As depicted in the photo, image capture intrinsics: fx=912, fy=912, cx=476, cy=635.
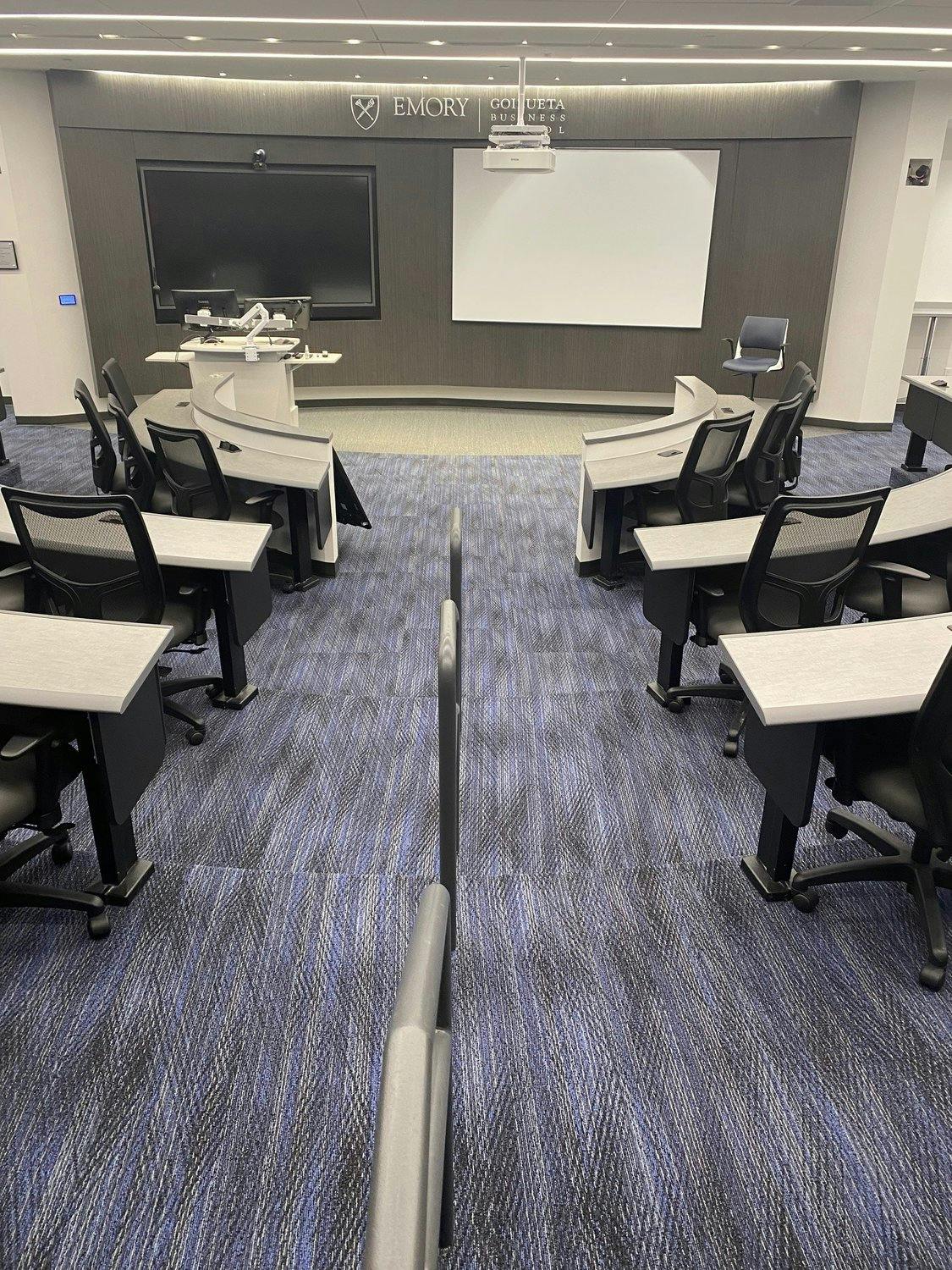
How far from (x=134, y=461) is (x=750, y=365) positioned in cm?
569

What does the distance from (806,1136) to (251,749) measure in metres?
2.09

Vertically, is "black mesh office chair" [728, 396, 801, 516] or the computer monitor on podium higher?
the computer monitor on podium

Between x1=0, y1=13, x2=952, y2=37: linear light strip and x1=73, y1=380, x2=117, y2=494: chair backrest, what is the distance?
239 cm

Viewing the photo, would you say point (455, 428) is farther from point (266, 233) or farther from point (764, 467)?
point (764, 467)

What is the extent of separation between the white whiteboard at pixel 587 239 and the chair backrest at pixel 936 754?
7.89 metres

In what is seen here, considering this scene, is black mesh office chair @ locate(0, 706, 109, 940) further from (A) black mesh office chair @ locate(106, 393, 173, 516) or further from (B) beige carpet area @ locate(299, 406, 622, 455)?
(B) beige carpet area @ locate(299, 406, 622, 455)

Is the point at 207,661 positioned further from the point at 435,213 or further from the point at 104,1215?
the point at 435,213

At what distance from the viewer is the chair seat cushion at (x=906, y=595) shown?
3383mm

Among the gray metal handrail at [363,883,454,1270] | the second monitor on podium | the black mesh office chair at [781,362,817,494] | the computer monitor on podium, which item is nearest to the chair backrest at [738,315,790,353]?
the black mesh office chair at [781,362,817,494]

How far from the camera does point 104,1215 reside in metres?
1.68

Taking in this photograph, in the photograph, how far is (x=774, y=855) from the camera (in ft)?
8.24

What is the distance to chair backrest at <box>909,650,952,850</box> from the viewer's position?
6.30 ft

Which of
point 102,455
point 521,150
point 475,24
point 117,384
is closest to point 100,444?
point 102,455

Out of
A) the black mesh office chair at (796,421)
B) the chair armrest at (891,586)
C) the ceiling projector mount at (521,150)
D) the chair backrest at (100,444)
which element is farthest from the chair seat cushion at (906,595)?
the ceiling projector mount at (521,150)
